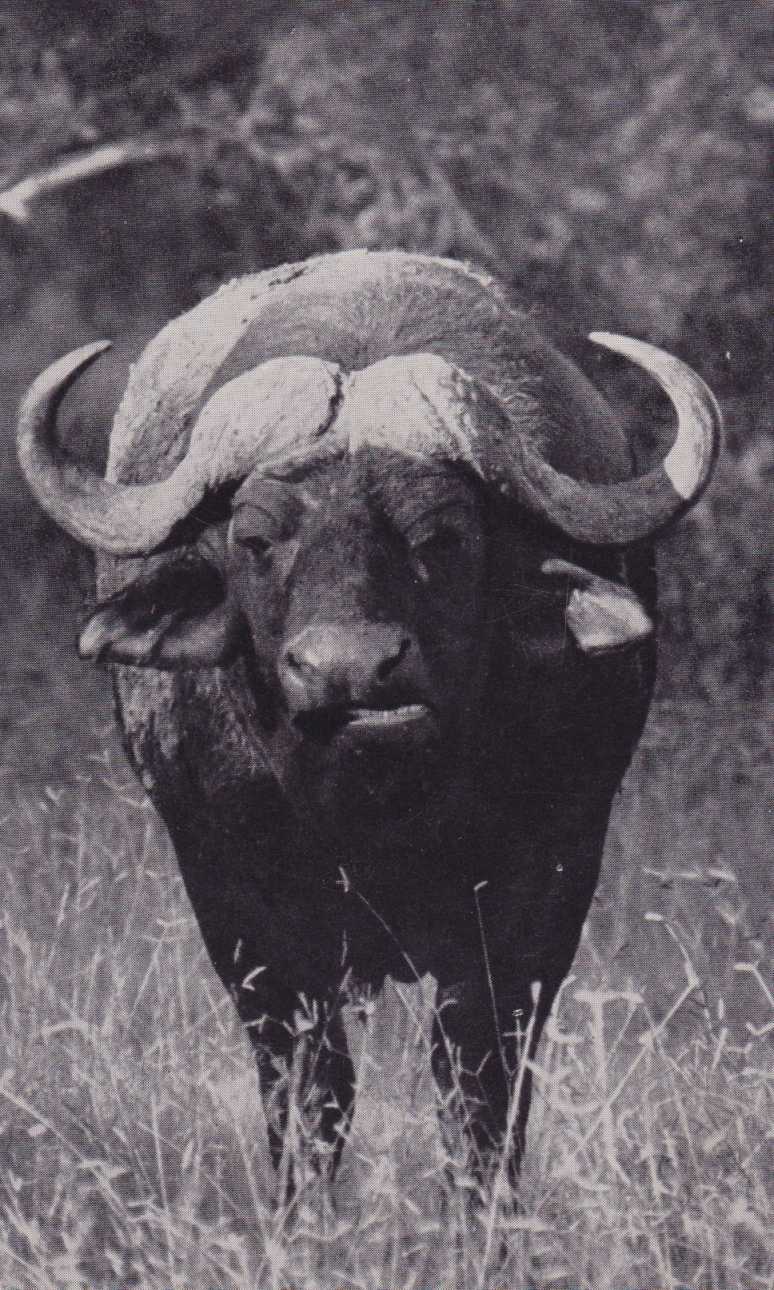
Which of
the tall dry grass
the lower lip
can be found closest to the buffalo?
the lower lip

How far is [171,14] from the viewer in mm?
7645

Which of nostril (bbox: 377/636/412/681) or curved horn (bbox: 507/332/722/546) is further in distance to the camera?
curved horn (bbox: 507/332/722/546)

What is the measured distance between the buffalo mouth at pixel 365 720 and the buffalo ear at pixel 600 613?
1.29ft

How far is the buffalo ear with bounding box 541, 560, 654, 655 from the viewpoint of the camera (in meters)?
4.65

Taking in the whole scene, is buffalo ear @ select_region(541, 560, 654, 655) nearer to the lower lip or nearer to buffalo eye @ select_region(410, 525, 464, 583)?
buffalo eye @ select_region(410, 525, 464, 583)

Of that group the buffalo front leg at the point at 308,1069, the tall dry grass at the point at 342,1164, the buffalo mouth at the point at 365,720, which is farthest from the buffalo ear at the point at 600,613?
the buffalo front leg at the point at 308,1069

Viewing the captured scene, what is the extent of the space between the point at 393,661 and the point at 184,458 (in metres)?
0.79

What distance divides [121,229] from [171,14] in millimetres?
651

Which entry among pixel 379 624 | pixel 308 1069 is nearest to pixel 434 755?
pixel 379 624

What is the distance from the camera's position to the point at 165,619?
4809 millimetres

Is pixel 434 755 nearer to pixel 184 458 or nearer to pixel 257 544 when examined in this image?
pixel 257 544

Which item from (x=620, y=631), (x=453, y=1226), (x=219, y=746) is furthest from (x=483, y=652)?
(x=453, y=1226)

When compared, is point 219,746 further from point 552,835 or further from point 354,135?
point 354,135

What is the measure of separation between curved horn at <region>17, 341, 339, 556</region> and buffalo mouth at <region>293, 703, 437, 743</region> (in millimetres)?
530
